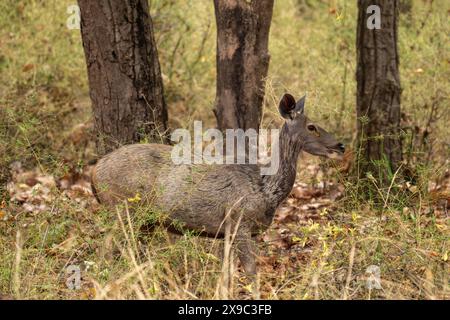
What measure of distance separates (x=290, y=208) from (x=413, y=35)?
3.56 metres

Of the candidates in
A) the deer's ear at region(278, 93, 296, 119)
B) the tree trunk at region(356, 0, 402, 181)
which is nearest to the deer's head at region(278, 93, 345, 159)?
the deer's ear at region(278, 93, 296, 119)

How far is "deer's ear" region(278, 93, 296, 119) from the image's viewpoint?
754 centimetres

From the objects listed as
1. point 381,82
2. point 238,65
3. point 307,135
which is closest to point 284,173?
point 307,135

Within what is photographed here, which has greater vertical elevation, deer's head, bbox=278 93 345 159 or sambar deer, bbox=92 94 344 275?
deer's head, bbox=278 93 345 159

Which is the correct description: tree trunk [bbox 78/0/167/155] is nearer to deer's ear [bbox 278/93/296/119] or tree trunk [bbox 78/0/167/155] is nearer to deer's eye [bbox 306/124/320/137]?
deer's ear [bbox 278/93/296/119]

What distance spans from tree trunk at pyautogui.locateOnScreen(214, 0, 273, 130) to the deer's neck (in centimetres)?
81

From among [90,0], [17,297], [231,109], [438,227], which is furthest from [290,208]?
[17,297]

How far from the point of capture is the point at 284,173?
7.63 meters

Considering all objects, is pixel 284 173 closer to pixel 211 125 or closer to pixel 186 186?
pixel 186 186

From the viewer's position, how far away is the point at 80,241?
735 cm

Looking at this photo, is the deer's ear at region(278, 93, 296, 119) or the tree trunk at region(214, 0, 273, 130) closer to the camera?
the deer's ear at region(278, 93, 296, 119)

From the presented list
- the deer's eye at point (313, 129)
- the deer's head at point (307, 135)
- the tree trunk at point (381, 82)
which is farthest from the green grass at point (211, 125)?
the deer's eye at point (313, 129)

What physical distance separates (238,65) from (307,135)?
117cm

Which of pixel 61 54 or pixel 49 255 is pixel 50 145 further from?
pixel 49 255
